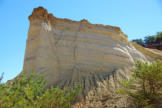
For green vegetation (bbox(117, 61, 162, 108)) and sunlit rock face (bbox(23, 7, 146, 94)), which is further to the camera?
sunlit rock face (bbox(23, 7, 146, 94))

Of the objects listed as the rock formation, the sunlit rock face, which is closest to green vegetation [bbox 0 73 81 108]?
the rock formation

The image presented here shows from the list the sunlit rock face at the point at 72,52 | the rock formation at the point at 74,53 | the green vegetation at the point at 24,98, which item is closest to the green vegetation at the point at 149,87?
the rock formation at the point at 74,53

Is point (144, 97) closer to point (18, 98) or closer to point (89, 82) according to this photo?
point (89, 82)

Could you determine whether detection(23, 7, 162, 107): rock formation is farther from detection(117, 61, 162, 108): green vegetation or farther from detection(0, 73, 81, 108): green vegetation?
detection(0, 73, 81, 108): green vegetation

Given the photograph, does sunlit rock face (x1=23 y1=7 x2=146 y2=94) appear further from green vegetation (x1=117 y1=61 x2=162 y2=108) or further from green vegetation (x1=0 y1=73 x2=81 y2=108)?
green vegetation (x1=0 y1=73 x2=81 y2=108)

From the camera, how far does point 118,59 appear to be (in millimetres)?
11492

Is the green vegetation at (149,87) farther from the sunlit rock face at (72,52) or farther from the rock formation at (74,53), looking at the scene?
the sunlit rock face at (72,52)

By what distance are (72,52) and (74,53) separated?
0.17 meters

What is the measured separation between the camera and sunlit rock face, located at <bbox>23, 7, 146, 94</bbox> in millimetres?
9356

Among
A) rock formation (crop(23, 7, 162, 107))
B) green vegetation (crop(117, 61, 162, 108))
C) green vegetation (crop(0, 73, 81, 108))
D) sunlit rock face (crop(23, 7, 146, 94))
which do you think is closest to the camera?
green vegetation (crop(0, 73, 81, 108))

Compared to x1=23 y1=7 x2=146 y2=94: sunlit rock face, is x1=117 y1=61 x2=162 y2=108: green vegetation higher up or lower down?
lower down

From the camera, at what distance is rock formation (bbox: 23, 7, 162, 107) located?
9250 millimetres

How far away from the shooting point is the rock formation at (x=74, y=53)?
925 centimetres

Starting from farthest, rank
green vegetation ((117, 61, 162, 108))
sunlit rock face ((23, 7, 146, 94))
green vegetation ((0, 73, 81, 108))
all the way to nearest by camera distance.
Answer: sunlit rock face ((23, 7, 146, 94)) → green vegetation ((117, 61, 162, 108)) → green vegetation ((0, 73, 81, 108))
